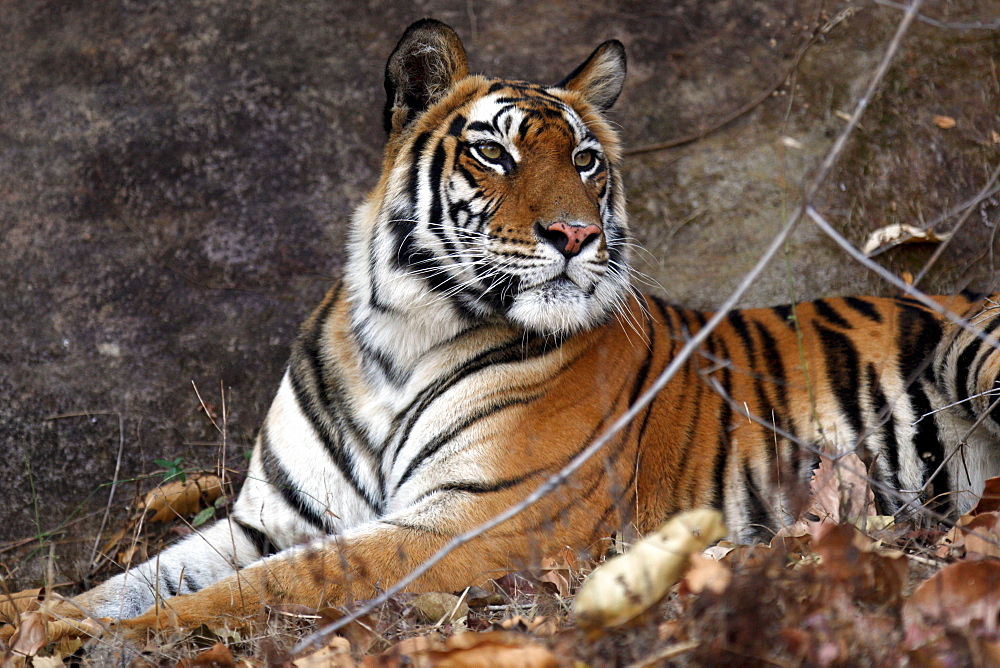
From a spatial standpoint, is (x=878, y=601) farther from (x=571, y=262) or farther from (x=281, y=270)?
(x=281, y=270)

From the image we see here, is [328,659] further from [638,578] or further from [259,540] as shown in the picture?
[259,540]

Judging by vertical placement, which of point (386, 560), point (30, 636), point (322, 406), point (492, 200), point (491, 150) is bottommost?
point (386, 560)

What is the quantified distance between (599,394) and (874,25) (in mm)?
3254

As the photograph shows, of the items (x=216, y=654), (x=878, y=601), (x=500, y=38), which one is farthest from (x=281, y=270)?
(x=878, y=601)

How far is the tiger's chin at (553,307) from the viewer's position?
7.75ft

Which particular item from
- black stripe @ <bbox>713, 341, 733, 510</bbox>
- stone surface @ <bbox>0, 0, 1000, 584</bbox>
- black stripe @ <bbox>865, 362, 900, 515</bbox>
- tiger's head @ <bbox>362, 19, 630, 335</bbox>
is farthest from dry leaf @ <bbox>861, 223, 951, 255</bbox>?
tiger's head @ <bbox>362, 19, 630, 335</bbox>

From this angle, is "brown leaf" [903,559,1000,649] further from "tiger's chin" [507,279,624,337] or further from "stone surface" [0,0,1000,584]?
"stone surface" [0,0,1000,584]

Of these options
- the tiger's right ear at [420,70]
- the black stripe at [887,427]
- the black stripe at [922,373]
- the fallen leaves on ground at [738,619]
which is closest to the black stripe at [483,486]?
the fallen leaves on ground at [738,619]

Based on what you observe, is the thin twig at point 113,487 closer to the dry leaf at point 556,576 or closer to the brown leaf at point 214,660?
the brown leaf at point 214,660

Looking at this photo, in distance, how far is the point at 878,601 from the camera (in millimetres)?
1488

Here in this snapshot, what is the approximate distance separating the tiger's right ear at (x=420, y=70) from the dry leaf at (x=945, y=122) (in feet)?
8.95

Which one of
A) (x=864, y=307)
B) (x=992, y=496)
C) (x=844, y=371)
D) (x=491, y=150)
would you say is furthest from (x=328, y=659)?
(x=864, y=307)

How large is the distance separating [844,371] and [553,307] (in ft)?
3.77

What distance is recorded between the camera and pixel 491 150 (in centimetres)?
258
